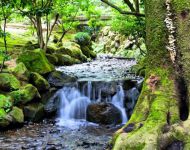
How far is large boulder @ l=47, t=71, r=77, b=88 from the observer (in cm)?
1333

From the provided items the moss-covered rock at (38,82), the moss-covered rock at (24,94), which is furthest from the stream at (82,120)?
the moss-covered rock at (24,94)

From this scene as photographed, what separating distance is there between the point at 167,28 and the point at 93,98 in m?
7.49

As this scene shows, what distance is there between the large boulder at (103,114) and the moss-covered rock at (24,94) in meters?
1.99

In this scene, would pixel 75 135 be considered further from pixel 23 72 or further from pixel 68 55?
pixel 68 55

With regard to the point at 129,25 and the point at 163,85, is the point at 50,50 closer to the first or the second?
the point at 129,25

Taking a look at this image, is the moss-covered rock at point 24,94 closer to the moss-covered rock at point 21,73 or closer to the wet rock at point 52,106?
the wet rock at point 52,106

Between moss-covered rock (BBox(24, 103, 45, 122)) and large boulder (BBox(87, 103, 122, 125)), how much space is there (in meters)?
1.65

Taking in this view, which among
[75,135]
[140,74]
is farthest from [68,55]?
[75,135]

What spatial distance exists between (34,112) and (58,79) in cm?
304

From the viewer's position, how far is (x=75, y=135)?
9.23 metres

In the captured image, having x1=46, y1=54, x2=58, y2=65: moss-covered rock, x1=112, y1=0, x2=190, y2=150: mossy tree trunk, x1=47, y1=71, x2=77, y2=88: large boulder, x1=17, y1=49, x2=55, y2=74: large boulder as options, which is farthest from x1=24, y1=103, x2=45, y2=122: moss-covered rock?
x1=46, y1=54, x2=58, y2=65: moss-covered rock

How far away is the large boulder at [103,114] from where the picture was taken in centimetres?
1062

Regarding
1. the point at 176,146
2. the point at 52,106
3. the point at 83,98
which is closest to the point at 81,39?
the point at 83,98

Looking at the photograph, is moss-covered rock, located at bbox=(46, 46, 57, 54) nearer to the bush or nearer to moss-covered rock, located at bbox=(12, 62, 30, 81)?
the bush
